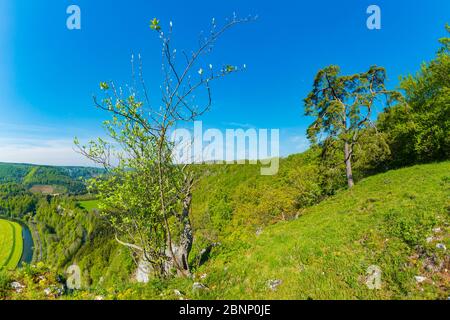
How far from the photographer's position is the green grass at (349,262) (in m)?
6.48

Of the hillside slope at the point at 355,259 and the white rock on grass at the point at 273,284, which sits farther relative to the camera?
the white rock on grass at the point at 273,284

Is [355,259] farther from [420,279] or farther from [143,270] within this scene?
[143,270]

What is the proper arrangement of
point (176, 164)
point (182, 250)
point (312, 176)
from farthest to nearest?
point (312, 176) → point (182, 250) → point (176, 164)

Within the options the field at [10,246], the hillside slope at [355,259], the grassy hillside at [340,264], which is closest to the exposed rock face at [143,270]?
the grassy hillside at [340,264]

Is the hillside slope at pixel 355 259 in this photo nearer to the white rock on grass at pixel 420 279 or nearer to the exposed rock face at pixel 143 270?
the white rock on grass at pixel 420 279

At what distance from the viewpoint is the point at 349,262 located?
8.05 metres

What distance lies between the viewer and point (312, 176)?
1329 inches

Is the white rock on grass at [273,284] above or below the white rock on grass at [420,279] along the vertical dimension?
below

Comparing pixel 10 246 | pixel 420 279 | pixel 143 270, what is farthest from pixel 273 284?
pixel 10 246

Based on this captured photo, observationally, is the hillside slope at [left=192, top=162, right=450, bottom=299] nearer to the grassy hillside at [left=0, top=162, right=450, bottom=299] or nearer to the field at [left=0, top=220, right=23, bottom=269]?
the grassy hillside at [left=0, top=162, right=450, bottom=299]

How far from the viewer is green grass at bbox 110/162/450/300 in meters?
6.48
